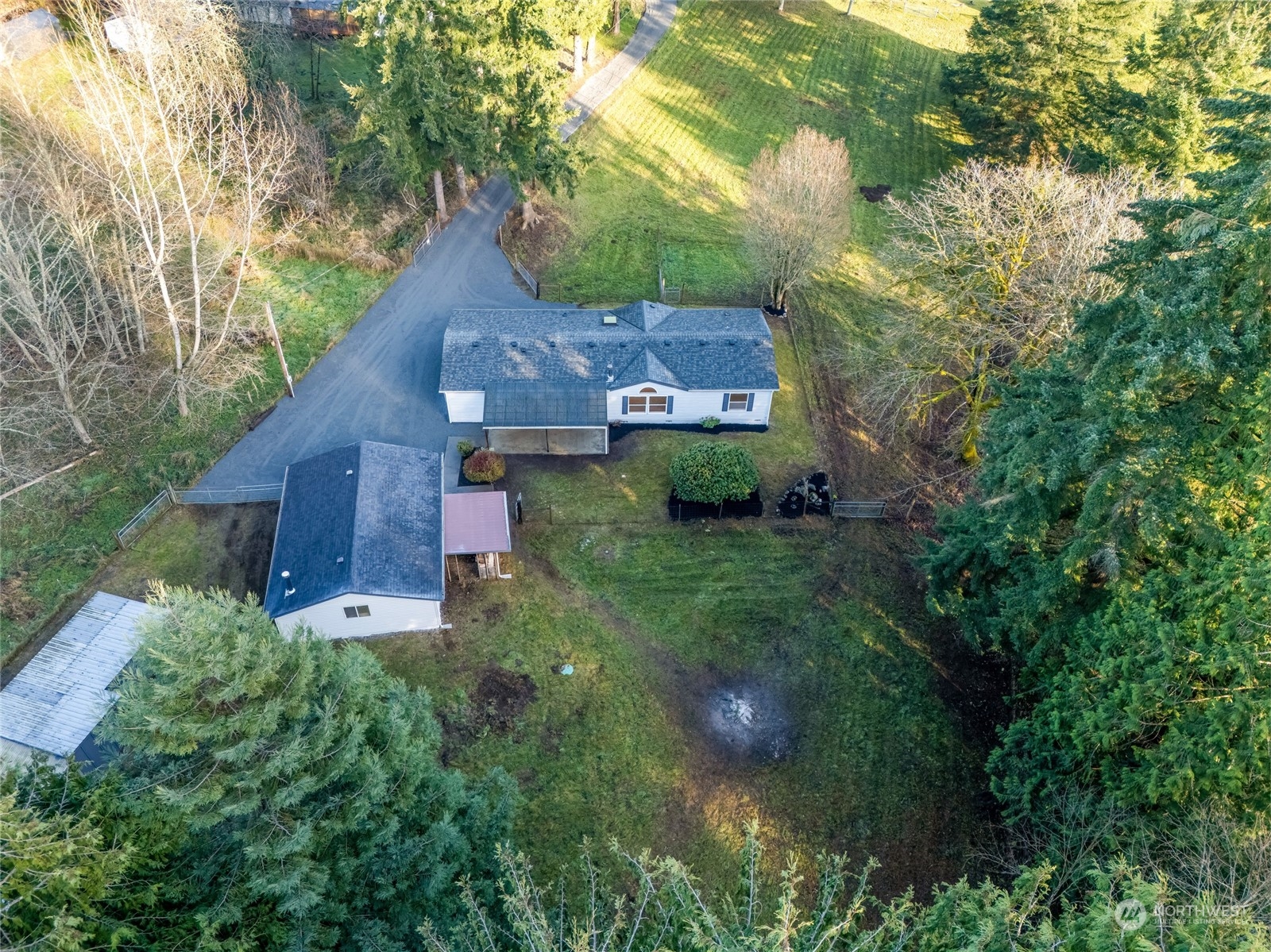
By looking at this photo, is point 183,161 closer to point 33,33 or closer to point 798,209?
point 33,33

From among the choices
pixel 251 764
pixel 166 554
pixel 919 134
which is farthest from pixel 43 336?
pixel 919 134

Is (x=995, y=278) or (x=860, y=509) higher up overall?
(x=995, y=278)

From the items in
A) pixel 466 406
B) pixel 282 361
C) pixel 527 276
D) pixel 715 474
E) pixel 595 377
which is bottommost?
pixel 715 474

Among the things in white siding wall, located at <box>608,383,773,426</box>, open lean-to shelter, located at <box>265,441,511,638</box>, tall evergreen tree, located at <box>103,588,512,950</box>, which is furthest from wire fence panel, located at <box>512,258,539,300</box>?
tall evergreen tree, located at <box>103,588,512,950</box>

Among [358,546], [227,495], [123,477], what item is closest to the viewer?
[358,546]

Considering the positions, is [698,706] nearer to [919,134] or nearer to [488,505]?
[488,505]

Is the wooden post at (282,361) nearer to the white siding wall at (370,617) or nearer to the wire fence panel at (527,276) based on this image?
the wire fence panel at (527,276)

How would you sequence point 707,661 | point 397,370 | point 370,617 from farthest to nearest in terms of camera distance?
point 397,370, point 707,661, point 370,617

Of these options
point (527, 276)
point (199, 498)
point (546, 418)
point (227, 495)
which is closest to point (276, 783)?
point (227, 495)
